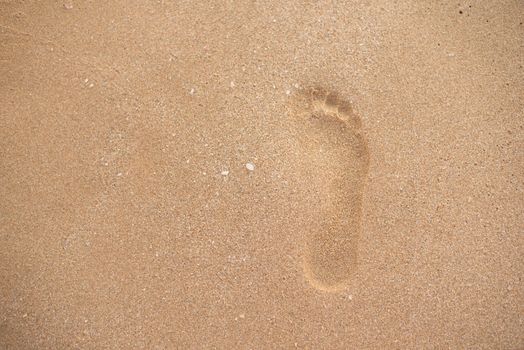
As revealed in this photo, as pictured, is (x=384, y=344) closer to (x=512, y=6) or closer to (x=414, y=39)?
(x=414, y=39)

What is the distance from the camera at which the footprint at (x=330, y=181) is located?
1.39 metres

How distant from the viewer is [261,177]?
143 cm

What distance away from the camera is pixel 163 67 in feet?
4.86

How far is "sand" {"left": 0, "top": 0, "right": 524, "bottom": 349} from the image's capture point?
140 cm

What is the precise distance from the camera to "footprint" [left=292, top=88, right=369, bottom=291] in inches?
54.7

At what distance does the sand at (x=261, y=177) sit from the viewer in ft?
4.58

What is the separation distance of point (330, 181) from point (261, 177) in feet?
0.84

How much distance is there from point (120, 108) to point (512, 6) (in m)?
1.62

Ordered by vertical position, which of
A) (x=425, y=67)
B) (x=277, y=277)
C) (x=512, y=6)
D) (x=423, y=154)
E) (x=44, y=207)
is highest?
(x=512, y=6)

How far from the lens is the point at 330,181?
1.41 meters

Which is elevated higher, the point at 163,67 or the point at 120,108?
the point at 163,67

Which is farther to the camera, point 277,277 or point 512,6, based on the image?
point 512,6

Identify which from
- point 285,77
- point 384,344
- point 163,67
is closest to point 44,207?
point 163,67

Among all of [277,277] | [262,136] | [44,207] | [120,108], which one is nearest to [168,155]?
[120,108]
